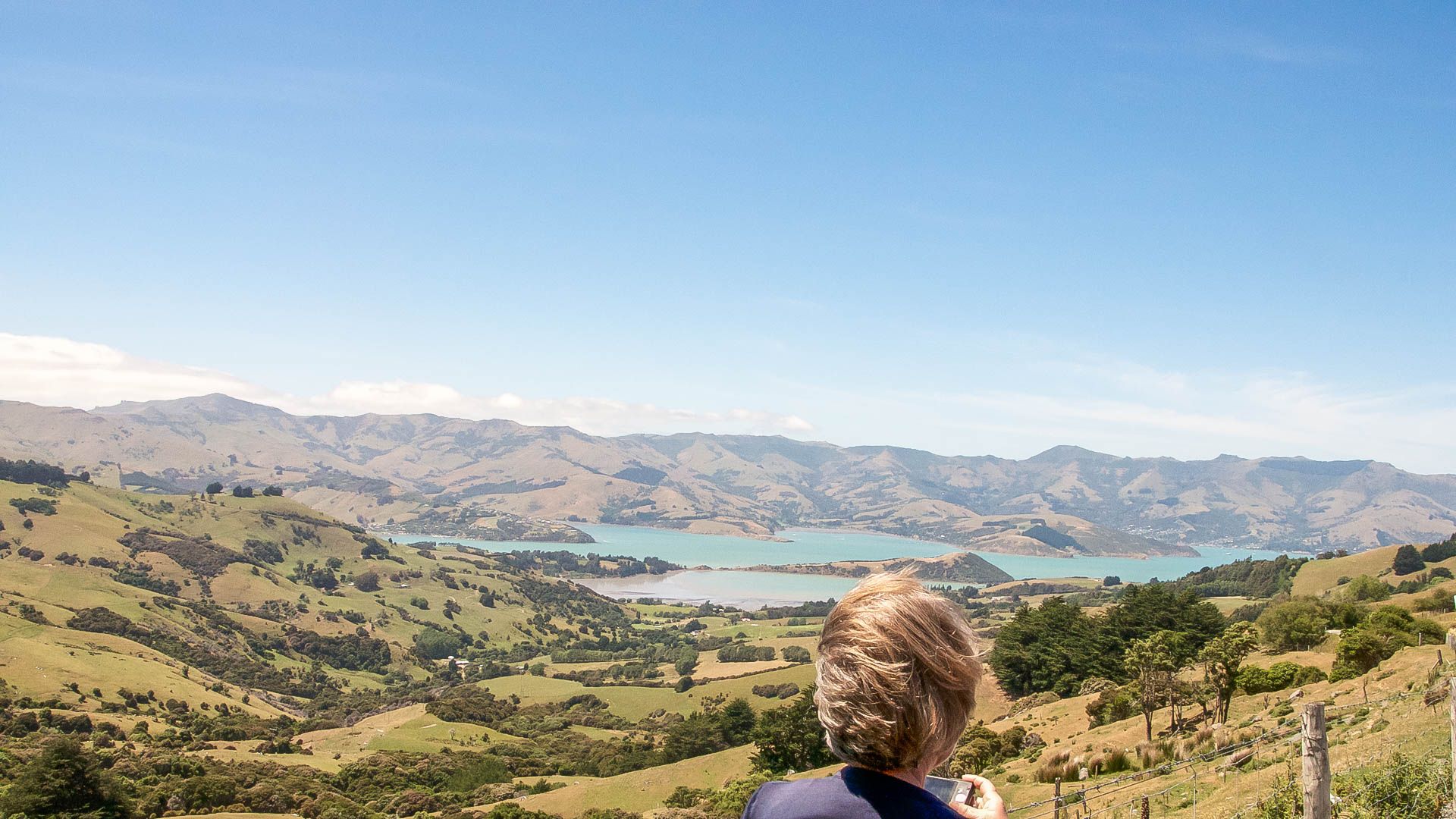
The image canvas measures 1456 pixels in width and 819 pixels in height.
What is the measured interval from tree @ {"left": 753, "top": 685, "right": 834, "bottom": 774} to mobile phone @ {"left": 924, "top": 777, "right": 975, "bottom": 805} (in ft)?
138

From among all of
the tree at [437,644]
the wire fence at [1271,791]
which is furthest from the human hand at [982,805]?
the tree at [437,644]

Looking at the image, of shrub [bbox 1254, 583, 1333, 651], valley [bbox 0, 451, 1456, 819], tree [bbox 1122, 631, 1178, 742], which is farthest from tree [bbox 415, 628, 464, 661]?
tree [bbox 1122, 631, 1178, 742]

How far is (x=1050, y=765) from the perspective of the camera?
22.8 m

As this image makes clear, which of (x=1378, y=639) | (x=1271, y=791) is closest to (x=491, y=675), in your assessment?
(x=1378, y=639)

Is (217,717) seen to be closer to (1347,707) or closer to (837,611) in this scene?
(1347,707)

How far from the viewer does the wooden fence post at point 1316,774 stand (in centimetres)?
688

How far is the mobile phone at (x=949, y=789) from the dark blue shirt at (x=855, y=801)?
86mm

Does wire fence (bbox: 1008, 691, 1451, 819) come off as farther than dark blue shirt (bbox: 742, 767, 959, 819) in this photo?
Yes

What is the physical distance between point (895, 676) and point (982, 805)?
0.44 m

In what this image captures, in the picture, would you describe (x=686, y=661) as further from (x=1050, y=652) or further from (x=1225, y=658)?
(x=1225, y=658)

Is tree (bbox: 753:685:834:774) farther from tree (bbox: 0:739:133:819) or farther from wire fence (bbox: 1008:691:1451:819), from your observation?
tree (bbox: 0:739:133:819)

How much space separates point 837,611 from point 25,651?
374 feet

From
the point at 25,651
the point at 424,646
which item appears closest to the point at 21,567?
the point at 25,651

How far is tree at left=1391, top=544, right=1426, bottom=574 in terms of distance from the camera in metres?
89.1
